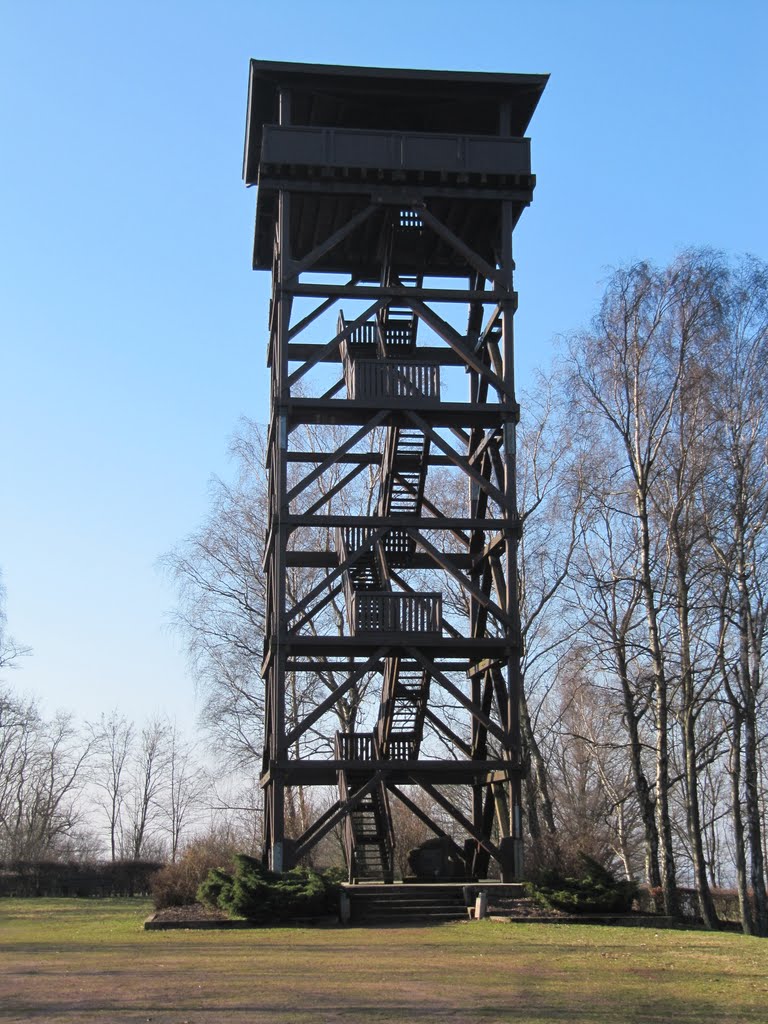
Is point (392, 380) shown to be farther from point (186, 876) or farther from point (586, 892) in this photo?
point (186, 876)

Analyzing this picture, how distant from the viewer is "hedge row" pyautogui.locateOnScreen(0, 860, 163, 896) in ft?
137

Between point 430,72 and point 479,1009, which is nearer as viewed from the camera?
A: point 479,1009

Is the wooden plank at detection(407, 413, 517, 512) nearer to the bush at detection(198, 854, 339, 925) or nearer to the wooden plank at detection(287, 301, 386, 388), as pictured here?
the wooden plank at detection(287, 301, 386, 388)

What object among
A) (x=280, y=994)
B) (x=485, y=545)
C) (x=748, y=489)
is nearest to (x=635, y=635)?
(x=748, y=489)

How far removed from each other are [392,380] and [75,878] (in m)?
23.9

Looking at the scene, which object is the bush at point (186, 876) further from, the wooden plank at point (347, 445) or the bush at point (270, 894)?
the wooden plank at point (347, 445)

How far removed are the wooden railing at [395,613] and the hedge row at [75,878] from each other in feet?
64.8

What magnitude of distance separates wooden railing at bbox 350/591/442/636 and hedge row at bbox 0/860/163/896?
19747 millimetres

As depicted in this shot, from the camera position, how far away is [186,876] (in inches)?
1045

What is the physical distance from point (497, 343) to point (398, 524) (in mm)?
5760

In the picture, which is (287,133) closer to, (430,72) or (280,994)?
(430,72)

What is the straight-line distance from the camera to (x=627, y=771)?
160 ft

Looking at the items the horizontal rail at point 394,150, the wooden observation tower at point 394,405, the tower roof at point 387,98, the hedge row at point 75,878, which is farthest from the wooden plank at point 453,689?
the hedge row at point 75,878

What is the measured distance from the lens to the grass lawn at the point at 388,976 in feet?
37.9
